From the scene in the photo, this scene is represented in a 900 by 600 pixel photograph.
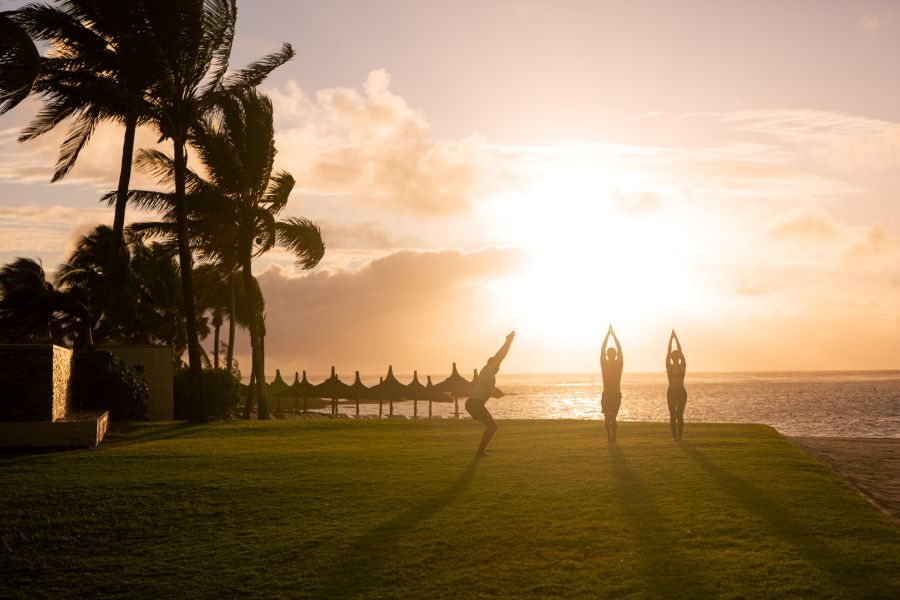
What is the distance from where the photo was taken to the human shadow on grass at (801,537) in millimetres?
8117

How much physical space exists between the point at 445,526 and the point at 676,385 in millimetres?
9541

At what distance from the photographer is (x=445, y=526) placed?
1034 cm

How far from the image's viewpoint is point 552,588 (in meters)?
8.12

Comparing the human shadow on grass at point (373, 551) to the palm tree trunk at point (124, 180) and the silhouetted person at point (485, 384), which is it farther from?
the palm tree trunk at point (124, 180)

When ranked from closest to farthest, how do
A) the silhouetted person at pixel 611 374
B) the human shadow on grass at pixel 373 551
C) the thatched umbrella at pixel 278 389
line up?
the human shadow on grass at pixel 373 551 → the silhouetted person at pixel 611 374 → the thatched umbrella at pixel 278 389

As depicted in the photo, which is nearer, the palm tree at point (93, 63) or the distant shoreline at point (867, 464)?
the distant shoreline at point (867, 464)

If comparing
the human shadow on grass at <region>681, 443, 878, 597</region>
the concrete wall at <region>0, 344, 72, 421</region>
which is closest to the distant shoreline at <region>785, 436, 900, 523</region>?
the human shadow on grass at <region>681, 443, 878, 597</region>

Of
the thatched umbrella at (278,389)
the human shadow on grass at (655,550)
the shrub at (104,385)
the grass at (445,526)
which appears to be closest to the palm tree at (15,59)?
the shrub at (104,385)

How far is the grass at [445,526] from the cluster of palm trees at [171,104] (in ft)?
41.1

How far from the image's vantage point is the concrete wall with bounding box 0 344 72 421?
58.9 feet

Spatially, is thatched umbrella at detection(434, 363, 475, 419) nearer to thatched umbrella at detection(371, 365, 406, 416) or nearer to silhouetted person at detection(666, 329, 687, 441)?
thatched umbrella at detection(371, 365, 406, 416)

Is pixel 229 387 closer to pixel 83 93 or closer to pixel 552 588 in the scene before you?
pixel 83 93

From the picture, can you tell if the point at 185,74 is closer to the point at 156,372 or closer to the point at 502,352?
the point at 156,372

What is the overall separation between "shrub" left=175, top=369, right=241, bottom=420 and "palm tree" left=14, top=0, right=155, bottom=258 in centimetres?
683
